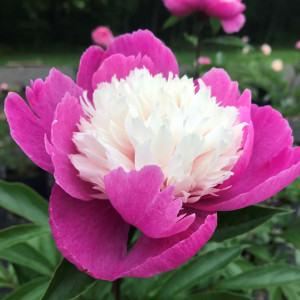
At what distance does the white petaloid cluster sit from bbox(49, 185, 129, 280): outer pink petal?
0.08ft

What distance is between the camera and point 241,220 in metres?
0.42

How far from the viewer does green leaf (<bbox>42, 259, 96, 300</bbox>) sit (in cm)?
36

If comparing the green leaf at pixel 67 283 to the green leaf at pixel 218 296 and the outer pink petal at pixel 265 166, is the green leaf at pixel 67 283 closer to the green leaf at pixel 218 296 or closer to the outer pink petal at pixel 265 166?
the outer pink petal at pixel 265 166

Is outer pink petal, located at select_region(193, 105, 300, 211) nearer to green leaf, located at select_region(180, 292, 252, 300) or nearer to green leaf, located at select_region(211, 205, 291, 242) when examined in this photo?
green leaf, located at select_region(211, 205, 291, 242)

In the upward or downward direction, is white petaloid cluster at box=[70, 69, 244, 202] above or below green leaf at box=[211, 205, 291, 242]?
above

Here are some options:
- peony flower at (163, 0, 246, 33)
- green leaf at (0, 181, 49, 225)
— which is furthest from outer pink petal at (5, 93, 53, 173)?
peony flower at (163, 0, 246, 33)

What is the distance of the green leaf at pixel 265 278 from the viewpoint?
625mm

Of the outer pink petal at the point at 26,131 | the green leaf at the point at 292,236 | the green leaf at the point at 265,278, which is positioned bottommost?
the green leaf at the point at 292,236

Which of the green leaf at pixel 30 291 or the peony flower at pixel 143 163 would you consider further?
the green leaf at pixel 30 291

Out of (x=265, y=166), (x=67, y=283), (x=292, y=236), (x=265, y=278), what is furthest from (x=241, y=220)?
(x=292, y=236)

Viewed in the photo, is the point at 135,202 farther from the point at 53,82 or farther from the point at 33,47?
the point at 33,47

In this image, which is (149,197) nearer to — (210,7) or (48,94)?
(48,94)

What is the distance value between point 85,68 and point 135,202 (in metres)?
A: 0.17

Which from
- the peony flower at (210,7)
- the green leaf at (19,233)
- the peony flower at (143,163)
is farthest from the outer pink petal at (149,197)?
the peony flower at (210,7)
